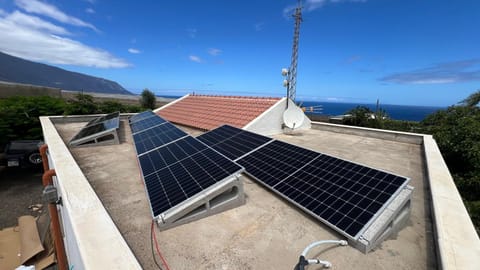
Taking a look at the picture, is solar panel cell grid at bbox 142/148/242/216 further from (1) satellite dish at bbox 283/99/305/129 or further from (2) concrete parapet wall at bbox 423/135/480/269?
(1) satellite dish at bbox 283/99/305/129

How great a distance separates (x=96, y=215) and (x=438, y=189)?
7.57 m

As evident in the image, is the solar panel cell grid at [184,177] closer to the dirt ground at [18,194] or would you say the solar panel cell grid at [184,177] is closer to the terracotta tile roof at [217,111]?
the terracotta tile roof at [217,111]

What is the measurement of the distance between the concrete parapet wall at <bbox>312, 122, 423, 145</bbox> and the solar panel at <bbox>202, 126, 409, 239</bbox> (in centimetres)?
837

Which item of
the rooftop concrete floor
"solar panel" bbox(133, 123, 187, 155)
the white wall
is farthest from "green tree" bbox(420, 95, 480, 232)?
"solar panel" bbox(133, 123, 187, 155)

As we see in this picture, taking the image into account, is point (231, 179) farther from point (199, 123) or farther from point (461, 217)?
point (199, 123)

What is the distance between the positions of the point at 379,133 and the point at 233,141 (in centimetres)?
950

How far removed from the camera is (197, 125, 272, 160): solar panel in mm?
6895

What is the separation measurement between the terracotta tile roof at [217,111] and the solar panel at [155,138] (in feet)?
11.7

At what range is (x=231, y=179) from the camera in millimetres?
4285

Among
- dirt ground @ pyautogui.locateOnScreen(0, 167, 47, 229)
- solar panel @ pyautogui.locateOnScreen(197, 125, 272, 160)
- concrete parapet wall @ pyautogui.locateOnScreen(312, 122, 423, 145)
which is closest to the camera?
solar panel @ pyautogui.locateOnScreen(197, 125, 272, 160)

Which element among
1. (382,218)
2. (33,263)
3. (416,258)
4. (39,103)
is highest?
(39,103)

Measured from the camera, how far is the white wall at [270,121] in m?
11.7

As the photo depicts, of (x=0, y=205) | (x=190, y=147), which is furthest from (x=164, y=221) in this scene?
(x=0, y=205)

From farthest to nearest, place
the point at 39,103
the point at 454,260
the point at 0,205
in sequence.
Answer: the point at 39,103, the point at 0,205, the point at 454,260
